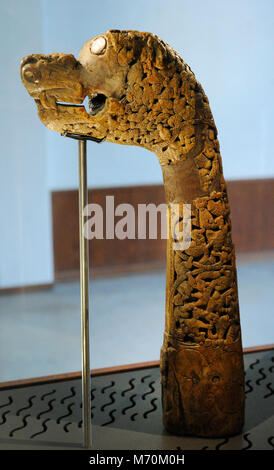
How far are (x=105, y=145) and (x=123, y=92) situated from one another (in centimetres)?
201

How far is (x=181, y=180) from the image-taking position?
1703mm

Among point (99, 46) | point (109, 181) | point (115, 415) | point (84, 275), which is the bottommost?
point (115, 415)

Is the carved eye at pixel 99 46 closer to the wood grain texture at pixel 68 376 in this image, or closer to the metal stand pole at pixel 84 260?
the metal stand pole at pixel 84 260

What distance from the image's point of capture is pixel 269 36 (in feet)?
11.5

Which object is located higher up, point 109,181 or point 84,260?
point 109,181

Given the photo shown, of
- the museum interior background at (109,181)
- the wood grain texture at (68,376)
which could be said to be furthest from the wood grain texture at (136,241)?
the wood grain texture at (68,376)

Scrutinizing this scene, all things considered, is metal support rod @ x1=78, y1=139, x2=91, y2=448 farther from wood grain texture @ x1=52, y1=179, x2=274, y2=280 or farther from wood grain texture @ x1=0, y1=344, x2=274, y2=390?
wood grain texture @ x1=52, y1=179, x2=274, y2=280

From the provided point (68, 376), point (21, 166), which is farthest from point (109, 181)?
point (68, 376)

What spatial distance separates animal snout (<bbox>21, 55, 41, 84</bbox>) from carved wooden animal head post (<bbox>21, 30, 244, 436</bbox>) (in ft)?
0.08

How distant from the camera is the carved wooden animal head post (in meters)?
1.53

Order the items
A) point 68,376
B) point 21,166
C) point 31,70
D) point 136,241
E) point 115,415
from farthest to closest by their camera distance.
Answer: point 136,241
point 21,166
point 68,376
point 115,415
point 31,70

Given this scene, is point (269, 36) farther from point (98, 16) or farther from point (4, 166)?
point (4, 166)

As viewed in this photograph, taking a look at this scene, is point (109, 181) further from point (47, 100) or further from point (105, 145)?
point (47, 100)

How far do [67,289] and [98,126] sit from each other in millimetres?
2219
